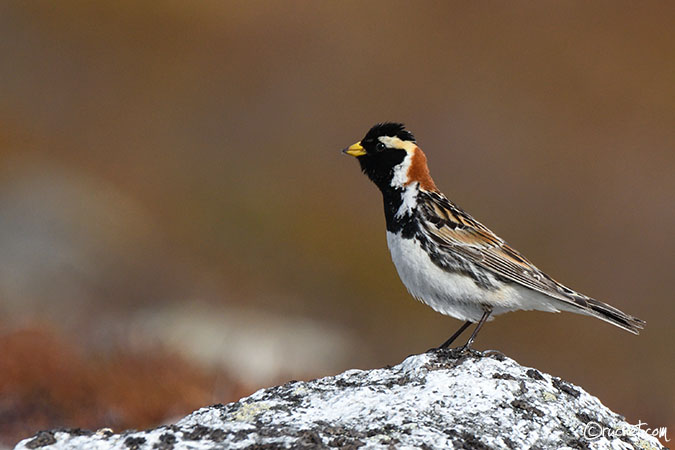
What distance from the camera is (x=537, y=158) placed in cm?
2009

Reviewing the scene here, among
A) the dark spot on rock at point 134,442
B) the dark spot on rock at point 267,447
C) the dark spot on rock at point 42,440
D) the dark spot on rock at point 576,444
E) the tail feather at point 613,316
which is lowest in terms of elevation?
the dark spot on rock at point 42,440

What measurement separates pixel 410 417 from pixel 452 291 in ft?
7.26

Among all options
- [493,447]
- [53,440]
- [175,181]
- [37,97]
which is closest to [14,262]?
[175,181]

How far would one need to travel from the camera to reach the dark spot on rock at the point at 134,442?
3276mm

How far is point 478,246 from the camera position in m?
6.12

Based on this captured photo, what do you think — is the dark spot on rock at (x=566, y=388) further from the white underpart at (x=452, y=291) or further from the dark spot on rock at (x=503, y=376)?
the white underpart at (x=452, y=291)

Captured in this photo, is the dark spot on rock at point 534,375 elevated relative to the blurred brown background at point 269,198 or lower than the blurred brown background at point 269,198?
lower

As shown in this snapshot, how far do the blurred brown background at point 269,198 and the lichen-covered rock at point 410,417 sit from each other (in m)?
2.94

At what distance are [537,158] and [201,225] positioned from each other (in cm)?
885

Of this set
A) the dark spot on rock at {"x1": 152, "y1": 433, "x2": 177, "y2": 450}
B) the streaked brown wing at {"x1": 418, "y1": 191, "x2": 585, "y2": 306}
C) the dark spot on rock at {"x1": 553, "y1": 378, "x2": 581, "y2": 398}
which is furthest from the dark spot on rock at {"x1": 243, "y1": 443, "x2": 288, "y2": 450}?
the streaked brown wing at {"x1": 418, "y1": 191, "x2": 585, "y2": 306}

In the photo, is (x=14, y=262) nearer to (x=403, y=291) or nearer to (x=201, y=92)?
(x=403, y=291)

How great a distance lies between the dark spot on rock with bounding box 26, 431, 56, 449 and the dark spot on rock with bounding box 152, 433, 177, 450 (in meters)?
0.51

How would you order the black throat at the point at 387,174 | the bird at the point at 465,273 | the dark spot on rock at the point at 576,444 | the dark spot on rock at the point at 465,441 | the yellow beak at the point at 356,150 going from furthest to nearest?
the yellow beak at the point at 356,150
the black throat at the point at 387,174
the bird at the point at 465,273
the dark spot on rock at the point at 576,444
the dark spot on rock at the point at 465,441

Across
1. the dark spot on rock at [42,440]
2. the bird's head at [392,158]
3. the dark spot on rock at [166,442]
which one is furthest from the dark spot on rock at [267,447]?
the bird's head at [392,158]
